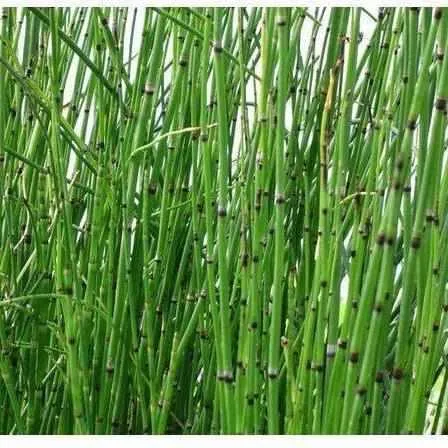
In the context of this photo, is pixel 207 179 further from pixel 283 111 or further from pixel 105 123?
pixel 105 123

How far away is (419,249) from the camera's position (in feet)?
2.52

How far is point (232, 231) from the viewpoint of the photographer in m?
1.06

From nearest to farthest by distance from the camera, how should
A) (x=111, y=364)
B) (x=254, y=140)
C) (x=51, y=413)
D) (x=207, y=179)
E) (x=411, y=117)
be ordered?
(x=411, y=117) → (x=207, y=179) → (x=254, y=140) → (x=111, y=364) → (x=51, y=413)

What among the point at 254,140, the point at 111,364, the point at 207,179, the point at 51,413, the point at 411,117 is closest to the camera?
the point at 411,117

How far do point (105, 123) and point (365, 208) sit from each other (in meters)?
0.43

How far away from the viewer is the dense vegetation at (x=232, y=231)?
2.61 ft

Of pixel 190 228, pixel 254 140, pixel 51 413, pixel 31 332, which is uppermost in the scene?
pixel 254 140

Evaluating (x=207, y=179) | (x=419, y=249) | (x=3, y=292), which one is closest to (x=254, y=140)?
(x=207, y=179)

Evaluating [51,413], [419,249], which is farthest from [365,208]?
[51,413]

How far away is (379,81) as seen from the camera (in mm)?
1062

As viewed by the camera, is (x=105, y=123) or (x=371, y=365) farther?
(x=105, y=123)

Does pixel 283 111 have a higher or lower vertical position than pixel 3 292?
higher

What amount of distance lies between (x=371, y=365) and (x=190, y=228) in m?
0.46

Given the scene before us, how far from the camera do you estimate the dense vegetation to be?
795 mm
